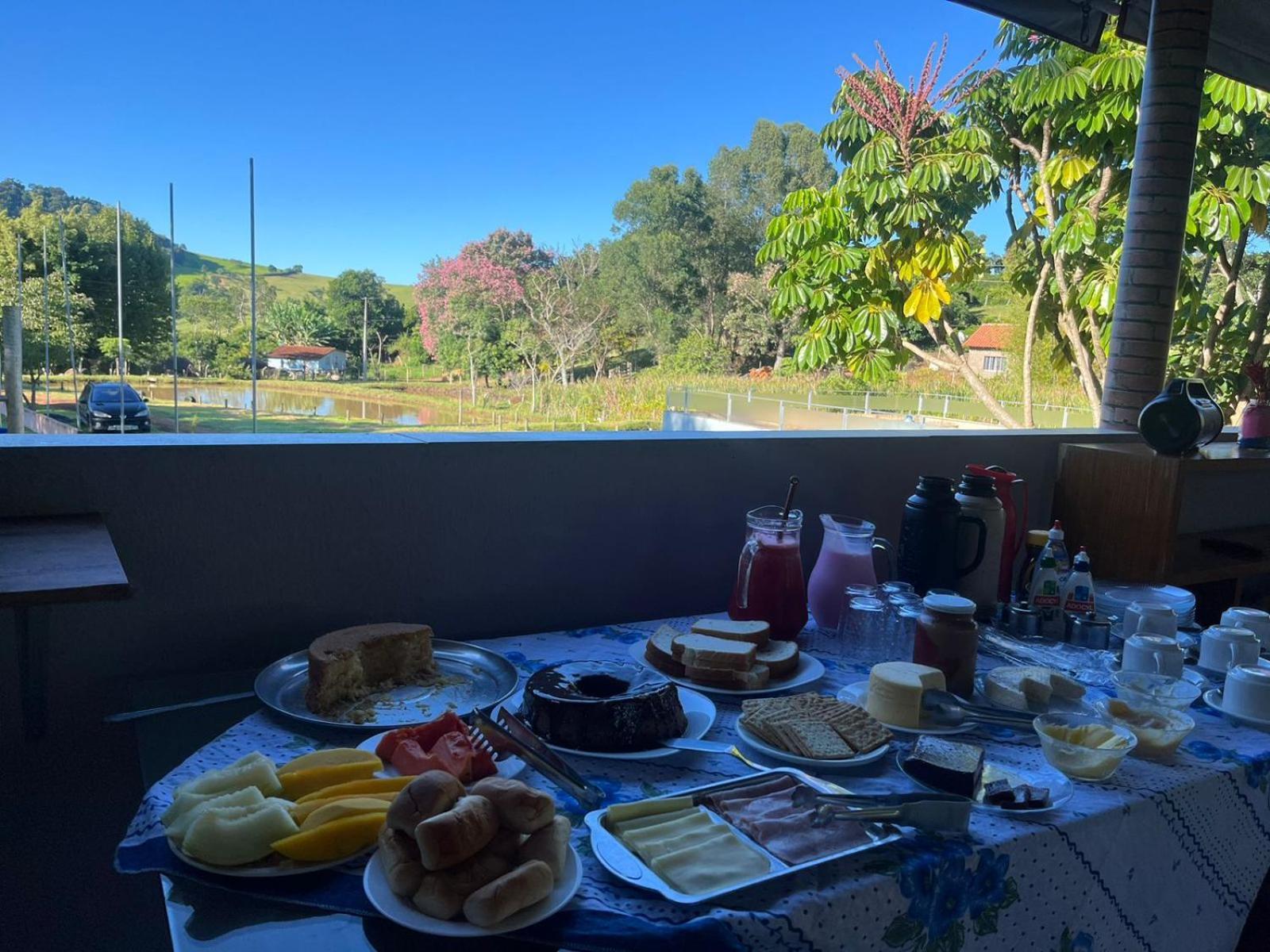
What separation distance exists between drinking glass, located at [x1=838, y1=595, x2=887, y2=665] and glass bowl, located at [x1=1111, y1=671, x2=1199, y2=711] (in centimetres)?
32

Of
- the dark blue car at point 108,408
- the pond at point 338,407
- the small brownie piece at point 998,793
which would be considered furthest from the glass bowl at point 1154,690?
the pond at point 338,407

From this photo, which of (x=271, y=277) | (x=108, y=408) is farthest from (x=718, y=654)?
(x=271, y=277)

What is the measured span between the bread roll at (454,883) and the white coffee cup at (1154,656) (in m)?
1.05

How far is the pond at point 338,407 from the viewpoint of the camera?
5.61 meters

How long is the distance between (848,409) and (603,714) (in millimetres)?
7393

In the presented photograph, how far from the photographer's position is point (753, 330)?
10.2 metres

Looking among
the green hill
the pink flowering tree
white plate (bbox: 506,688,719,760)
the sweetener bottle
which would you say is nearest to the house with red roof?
the pink flowering tree

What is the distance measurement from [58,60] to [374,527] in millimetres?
14273

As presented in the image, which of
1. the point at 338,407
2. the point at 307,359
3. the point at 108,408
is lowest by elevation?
the point at 338,407

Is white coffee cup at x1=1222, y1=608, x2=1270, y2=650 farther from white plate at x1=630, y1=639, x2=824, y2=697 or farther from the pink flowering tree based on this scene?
the pink flowering tree

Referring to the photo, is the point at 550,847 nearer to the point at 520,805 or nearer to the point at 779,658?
the point at 520,805

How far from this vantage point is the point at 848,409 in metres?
7.96

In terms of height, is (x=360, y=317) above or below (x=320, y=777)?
above

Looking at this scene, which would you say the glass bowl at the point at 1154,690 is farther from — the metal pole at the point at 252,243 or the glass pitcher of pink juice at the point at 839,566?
the metal pole at the point at 252,243
